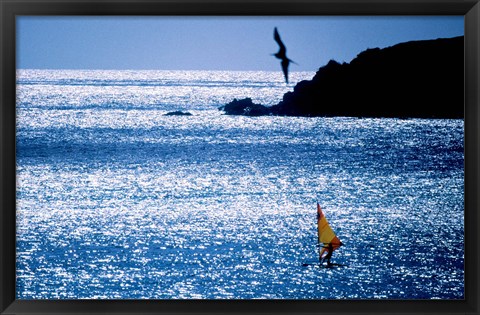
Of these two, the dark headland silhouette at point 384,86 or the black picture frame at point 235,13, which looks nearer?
the black picture frame at point 235,13

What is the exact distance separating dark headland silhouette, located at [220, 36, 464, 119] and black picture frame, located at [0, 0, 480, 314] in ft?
9.55

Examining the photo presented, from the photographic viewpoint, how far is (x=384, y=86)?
5629 mm

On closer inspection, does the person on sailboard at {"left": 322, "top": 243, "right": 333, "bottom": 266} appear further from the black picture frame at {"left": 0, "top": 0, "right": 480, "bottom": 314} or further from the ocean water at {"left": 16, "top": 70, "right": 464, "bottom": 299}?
the black picture frame at {"left": 0, "top": 0, "right": 480, "bottom": 314}

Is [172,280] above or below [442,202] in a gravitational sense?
below

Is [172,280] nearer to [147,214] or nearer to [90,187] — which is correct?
[147,214]

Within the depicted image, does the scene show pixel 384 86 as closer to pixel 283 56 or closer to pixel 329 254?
pixel 329 254

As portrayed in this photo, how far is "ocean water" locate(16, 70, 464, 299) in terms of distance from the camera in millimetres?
5637

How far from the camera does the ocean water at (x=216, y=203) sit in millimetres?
5637

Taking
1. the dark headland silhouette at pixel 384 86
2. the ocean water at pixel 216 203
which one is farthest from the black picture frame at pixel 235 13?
the ocean water at pixel 216 203

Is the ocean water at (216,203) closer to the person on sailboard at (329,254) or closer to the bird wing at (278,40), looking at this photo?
the person on sailboard at (329,254)

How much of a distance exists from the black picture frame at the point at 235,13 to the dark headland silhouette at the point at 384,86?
2.91m
